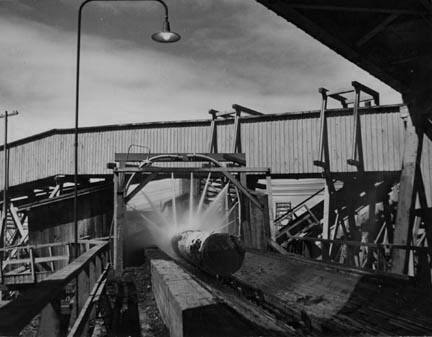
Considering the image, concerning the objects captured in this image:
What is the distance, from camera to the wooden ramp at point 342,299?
4.93 m

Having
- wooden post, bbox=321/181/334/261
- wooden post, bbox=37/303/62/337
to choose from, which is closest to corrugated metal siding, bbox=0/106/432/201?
wooden post, bbox=321/181/334/261

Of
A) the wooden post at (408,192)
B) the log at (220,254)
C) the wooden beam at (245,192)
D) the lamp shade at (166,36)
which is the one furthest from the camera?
the wooden beam at (245,192)

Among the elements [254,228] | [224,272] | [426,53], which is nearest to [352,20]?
[426,53]

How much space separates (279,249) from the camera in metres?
11.1

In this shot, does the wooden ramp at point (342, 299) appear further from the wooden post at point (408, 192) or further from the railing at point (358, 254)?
the railing at point (358, 254)

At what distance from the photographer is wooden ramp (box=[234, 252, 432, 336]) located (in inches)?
194

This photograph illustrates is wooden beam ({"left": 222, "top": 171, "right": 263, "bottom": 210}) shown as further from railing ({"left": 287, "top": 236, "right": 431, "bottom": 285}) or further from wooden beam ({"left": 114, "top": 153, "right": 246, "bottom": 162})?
wooden beam ({"left": 114, "top": 153, "right": 246, "bottom": 162})

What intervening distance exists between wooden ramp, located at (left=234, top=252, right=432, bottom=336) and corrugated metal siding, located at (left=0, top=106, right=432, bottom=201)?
1005 cm

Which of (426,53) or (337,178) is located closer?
(426,53)

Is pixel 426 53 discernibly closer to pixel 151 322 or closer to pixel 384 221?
pixel 151 322

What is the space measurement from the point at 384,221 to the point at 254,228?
7.78 metres

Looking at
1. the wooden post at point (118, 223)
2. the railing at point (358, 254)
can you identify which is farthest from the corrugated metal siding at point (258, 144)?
the wooden post at point (118, 223)

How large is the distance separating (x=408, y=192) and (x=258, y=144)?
43.7ft

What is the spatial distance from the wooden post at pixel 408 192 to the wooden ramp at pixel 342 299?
2.41 meters
